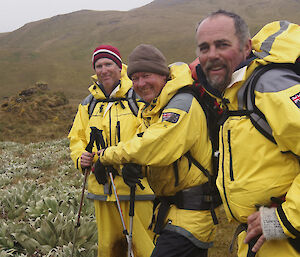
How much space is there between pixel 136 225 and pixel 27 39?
222400 mm

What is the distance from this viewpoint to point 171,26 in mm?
163125

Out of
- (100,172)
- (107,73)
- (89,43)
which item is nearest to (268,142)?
(100,172)

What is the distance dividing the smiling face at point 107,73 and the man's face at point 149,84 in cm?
128

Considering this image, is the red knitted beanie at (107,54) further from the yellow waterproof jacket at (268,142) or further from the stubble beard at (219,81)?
the yellow waterproof jacket at (268,142)

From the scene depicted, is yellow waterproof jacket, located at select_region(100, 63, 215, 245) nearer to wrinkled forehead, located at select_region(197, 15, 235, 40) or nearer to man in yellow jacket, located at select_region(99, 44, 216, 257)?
man in yellow jacket, located at select_region(99, 44, 216, 257)

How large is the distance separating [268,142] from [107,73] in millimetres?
2964

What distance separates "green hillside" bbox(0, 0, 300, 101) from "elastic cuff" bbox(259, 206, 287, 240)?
60.0 metres

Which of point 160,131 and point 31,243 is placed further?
point 31,243

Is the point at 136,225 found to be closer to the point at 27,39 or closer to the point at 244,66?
the point at 244,66

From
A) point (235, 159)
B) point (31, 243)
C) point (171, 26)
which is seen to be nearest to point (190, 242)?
point (235, 159)

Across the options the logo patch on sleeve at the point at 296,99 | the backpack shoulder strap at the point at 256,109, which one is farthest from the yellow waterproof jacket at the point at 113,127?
the logo patch on sleeve at the point at 296,99

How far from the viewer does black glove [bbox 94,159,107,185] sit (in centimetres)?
366

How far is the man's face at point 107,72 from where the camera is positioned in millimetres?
4336

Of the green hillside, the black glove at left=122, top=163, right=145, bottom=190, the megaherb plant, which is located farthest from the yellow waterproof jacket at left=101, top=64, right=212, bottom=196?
the green hillside
